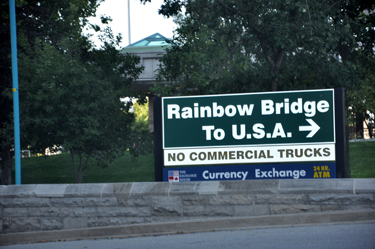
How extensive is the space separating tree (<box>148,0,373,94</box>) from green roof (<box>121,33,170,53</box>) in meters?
16.9

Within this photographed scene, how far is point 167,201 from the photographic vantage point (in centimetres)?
727

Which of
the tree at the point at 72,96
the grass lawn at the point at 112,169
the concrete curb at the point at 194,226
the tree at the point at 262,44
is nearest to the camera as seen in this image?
the concrete curb at the point at 194,226

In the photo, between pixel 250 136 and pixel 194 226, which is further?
pixel 250 136

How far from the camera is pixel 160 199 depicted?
728 cm

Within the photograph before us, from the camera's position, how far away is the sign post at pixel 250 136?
321 inches

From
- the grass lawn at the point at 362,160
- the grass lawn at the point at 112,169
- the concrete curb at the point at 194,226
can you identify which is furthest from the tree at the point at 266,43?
the grass lawn at the point at 112,169

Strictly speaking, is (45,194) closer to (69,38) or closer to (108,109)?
(108,109)

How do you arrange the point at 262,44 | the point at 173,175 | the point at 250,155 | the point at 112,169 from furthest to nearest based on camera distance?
the point at 112,169, the point at 262,44, the point at 173,175, the point at 250,155

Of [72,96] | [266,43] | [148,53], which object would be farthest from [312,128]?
[148,53]

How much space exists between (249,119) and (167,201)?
241 centimetres

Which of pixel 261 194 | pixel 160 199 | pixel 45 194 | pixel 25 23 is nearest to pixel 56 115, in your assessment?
pixel 25 23

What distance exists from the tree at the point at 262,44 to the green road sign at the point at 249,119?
12.7 feet

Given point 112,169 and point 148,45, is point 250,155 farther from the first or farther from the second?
point 148,45

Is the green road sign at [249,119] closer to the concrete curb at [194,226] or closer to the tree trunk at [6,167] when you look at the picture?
the concrete curb at [194,226]
